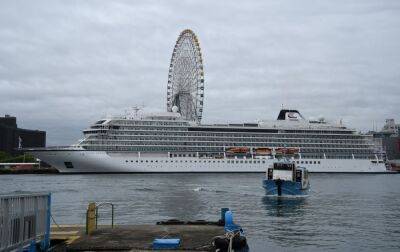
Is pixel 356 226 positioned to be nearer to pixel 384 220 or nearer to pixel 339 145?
pixel 384 220

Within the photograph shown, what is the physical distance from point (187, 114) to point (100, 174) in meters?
25.4

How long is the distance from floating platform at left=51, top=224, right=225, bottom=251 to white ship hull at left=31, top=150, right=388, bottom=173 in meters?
75.2

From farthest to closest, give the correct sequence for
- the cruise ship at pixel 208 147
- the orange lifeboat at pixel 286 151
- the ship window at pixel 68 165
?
1. the orange lifeboat at pixel 286 151
2. the cruise ship at pixel 208 147
3. the ship window at pixel 68 165

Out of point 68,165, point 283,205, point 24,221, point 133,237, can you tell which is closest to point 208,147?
point 68,165

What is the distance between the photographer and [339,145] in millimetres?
112500

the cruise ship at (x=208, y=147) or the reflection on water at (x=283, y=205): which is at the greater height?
the cruise ship at (x=208, y=147)

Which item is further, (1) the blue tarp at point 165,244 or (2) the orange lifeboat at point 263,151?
(2) the orange lifeboat at point 263,151

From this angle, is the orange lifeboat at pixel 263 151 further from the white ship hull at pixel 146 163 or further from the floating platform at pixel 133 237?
the floating platform at pixel 133 237

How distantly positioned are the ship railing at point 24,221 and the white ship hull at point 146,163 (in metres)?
78.9

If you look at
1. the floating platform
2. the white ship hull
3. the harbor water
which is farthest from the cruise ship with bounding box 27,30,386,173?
the floating platform

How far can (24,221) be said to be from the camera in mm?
12633

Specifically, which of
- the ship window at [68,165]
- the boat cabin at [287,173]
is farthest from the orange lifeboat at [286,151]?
the boat cabin at [287,173]

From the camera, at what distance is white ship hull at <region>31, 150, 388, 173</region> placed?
3632 inches

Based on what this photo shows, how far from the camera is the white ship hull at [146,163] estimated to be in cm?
9225
